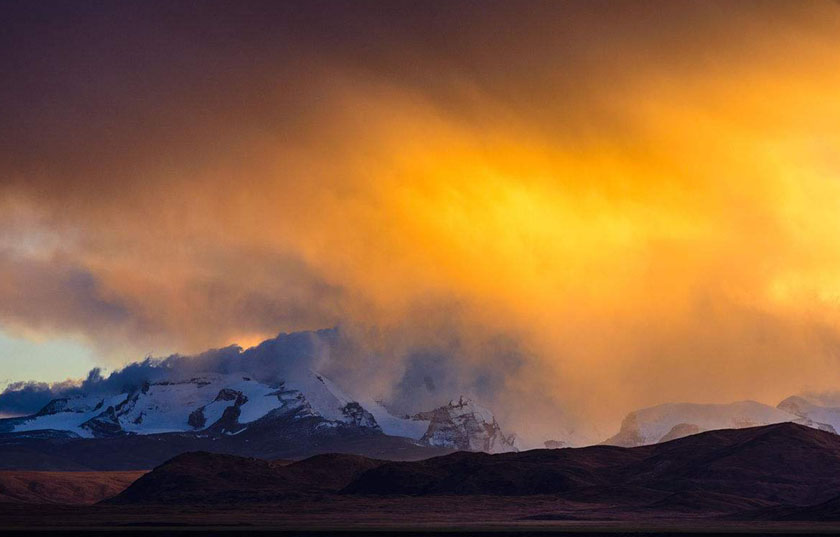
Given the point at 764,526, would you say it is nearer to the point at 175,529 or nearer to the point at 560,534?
the point at 560,534

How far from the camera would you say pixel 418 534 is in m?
174

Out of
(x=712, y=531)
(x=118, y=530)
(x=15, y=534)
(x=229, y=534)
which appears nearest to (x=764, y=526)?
(x=712, y=531)

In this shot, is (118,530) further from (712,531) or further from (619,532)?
(712,531)

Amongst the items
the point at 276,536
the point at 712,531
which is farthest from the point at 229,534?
the point at 712,531

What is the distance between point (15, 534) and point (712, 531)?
103 metres

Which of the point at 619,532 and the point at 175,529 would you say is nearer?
the point at 619,532

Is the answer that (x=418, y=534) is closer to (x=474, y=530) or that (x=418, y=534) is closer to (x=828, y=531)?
(x=474, y=530)

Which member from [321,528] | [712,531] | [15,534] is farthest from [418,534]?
[15,534]

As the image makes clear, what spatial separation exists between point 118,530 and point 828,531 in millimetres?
108472

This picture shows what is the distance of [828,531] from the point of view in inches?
6914

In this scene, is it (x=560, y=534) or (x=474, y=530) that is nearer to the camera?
(x=560, y=534)

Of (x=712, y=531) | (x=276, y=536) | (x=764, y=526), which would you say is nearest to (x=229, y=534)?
(x=276, y=536)

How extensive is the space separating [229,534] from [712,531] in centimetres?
7235

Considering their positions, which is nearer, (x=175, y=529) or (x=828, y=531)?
(x=828, y=531)
